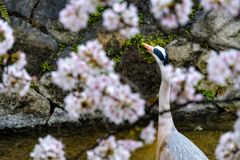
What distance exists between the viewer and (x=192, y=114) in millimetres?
4234

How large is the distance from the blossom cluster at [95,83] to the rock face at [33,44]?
2871 millimetres

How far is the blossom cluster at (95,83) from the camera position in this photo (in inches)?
44.3

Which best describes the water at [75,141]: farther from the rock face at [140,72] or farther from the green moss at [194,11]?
the green moss at [194,11]

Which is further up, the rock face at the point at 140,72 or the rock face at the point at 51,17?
the rock face at the point at 51,17

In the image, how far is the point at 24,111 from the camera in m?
3.82

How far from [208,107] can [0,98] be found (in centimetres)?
332

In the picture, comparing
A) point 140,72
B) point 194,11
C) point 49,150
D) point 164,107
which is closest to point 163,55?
point 164,107

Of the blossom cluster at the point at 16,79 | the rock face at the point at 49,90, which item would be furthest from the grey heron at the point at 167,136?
the rock face at the point at 49,90

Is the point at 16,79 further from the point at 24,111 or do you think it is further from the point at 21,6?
the point at 21,6

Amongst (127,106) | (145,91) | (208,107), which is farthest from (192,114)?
(127,106)

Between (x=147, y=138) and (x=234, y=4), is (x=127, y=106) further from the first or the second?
(x=234, y=4)

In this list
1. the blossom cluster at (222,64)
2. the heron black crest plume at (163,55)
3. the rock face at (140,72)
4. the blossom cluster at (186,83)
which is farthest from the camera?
the rock face at (140,72)

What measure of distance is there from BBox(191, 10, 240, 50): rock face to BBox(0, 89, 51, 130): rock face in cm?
269

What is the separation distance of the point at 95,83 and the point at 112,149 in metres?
0.32
